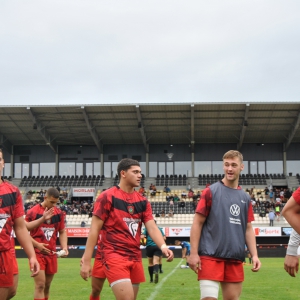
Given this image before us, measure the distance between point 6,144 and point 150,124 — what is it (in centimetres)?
1647

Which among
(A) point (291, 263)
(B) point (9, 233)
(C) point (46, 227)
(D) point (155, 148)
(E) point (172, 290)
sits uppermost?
(D) point (155, 148)

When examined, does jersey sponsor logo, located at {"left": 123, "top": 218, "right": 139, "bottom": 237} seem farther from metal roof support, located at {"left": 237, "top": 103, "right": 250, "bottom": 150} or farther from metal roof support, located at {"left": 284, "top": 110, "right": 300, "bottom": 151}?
metal roof support, located at {"left": 284, "top": 110, "right": 300, "bottom": 151}

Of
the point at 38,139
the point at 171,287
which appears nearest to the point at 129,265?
the point at 171,287

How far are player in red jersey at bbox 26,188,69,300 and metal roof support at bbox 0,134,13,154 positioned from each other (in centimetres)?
4634

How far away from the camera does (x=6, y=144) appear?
185 feet

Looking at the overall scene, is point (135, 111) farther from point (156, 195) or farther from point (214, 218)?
point (214, 218)

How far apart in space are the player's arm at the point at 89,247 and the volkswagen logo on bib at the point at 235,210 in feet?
5.60

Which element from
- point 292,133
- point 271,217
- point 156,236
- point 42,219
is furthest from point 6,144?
point 156,236

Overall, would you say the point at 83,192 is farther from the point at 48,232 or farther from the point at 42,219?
the point at 42,219

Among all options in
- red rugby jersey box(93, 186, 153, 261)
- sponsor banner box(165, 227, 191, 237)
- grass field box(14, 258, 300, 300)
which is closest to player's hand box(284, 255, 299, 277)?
red rugby jersey box(93, 186, 153, 261)

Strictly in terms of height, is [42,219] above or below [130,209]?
below

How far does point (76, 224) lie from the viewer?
44938mm

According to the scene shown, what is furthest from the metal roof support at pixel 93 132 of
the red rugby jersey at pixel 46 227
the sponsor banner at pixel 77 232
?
the red rugby jersey at pixel 46 227

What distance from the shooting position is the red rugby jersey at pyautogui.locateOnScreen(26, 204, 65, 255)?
9.95 metres
